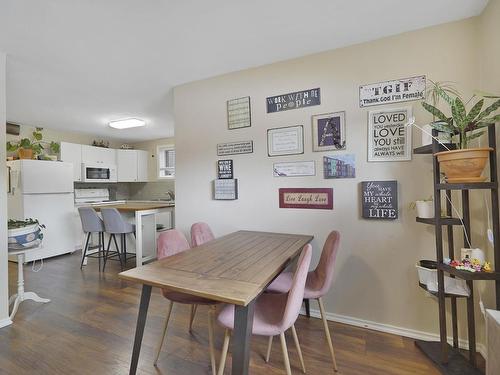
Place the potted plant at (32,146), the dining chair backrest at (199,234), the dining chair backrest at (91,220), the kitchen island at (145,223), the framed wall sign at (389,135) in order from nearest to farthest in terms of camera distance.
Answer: the framed wall sign at (389,135)
the dining chair backrest at (199,234)
the kitchen island at (145,223)
the dining chair backrest at (91,220)
the potted plant at (32,146)

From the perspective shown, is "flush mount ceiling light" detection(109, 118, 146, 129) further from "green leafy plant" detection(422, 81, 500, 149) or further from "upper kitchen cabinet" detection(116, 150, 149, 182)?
"green leafy plant" detection(422, 81, 500, 149)

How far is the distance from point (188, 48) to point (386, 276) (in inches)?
98.1

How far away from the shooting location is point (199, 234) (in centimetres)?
227

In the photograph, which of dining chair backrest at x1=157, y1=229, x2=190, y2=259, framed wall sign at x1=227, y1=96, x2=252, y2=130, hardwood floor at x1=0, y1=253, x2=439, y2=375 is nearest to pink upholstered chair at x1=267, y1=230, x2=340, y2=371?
hardwood floor at x1=0, y1=253, x2=439, y2=375

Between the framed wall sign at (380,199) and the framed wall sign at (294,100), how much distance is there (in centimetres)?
85

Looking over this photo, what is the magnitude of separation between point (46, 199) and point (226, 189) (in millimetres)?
3340

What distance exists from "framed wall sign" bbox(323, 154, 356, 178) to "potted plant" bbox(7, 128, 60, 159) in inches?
175

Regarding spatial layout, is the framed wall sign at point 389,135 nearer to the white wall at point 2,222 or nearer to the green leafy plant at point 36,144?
the white wall at point 2,222

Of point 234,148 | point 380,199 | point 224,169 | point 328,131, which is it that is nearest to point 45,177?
point 224,169

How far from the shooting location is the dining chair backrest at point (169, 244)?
1.73m

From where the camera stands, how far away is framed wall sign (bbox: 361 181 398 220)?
196cm

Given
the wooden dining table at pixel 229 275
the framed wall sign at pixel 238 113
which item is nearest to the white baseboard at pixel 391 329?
the wooden dining table at pixel 229 275

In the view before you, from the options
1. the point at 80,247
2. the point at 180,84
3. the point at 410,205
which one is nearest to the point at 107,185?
the point at 80,247

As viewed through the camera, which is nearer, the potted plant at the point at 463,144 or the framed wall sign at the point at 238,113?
the potted plant at the point at 463,144
